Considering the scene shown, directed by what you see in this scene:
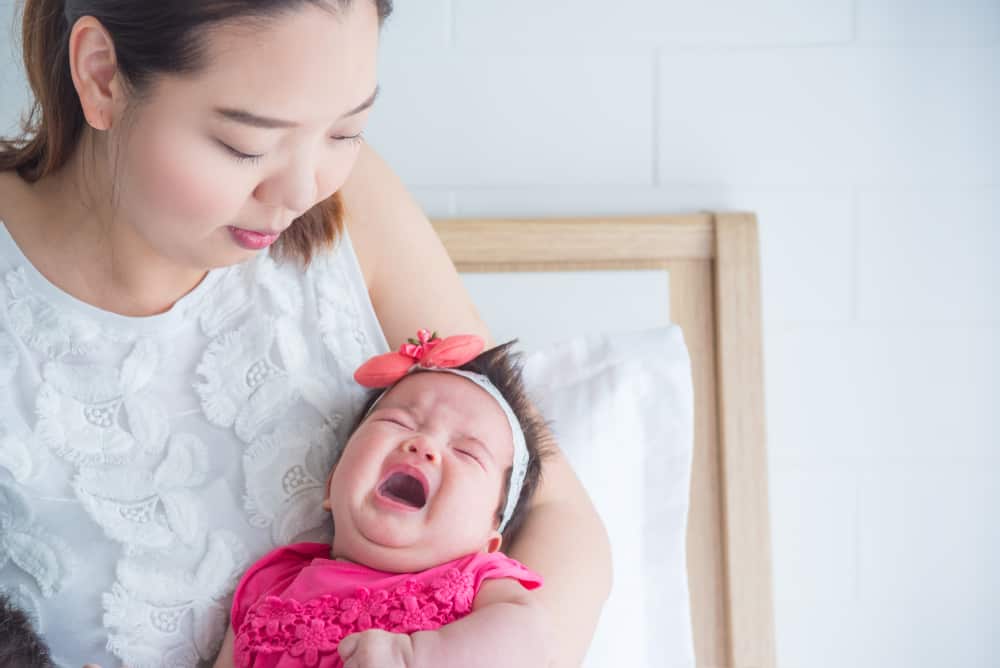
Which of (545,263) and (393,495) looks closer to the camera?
(393,495)

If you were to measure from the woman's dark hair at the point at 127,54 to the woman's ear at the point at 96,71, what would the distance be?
0.04 ft

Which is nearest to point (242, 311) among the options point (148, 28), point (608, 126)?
point (148, 28)

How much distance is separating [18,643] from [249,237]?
465mm

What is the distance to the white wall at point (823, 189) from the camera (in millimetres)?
1633

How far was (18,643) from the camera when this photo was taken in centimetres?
98

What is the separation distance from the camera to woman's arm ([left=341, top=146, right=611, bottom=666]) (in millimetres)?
1207

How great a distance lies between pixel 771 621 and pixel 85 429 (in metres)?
1.04

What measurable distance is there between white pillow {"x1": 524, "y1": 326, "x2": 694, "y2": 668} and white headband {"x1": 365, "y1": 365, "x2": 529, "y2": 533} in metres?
0.18

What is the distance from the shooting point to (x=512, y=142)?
1676 mm

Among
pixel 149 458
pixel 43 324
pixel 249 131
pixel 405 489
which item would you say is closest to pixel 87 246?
pixel 43 324

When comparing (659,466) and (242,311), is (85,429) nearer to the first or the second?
(242,311)

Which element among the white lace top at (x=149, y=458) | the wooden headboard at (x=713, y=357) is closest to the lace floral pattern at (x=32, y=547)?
the white lace top at (x=149, y=458)

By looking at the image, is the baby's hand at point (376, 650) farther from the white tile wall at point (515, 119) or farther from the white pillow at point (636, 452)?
the white tile wall at point (515, 119)

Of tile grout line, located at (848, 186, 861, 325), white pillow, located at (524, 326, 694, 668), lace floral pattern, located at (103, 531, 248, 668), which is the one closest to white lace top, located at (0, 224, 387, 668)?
lace floral pattern, located at (103, 531, 248, 668)
